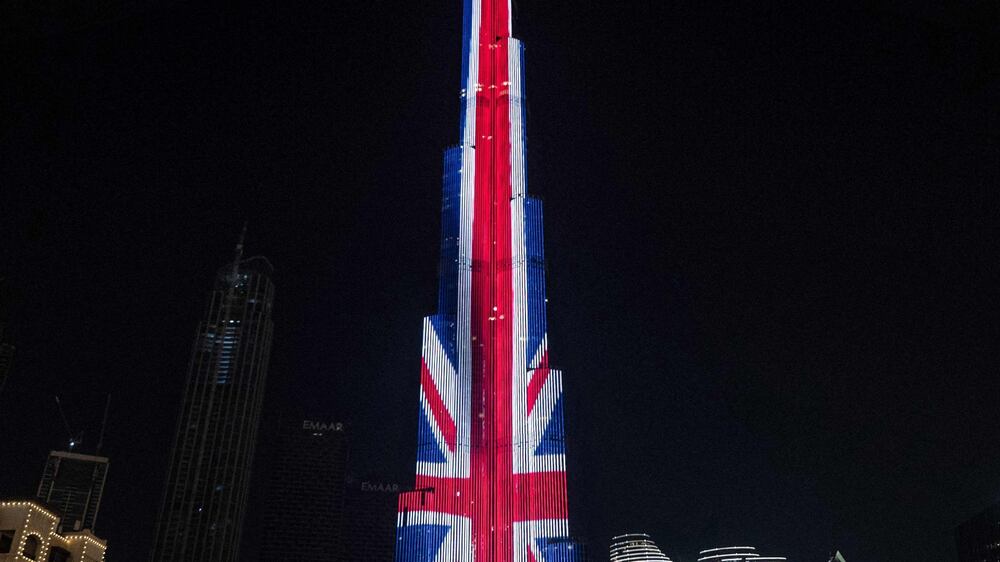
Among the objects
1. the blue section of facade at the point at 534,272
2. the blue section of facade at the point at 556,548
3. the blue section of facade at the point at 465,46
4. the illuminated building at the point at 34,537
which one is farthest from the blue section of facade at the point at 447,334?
the illuminated building at the point at 34,537

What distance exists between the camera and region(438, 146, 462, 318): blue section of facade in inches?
2208

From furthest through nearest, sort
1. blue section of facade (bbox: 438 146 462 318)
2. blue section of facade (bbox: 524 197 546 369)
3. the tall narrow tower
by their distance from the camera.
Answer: blue section of facade (bbox: 438 146 462 318) → blue section of facade (bbox: 524 197 546 369) → the tall narrow tower

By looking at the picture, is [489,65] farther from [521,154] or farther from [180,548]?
[180,548]

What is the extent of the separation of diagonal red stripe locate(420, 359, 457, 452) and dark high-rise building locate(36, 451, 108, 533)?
87.5 m

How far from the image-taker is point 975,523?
327 ft

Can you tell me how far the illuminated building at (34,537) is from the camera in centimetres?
2961

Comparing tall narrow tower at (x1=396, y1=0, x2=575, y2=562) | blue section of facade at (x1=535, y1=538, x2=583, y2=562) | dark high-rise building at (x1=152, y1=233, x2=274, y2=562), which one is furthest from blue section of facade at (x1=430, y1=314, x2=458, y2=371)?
dark high-rise building at (x1=152, y1=233, x2=274, y2=562)

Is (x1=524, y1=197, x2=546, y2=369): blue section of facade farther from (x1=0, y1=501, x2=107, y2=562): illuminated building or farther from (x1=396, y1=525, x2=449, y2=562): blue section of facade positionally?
(x1=0, y1=501, x2=107, y2=562): illuminated building

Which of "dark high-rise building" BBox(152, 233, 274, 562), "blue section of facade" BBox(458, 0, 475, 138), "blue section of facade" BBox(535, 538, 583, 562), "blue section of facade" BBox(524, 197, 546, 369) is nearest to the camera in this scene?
"blue section of facade" BBox(535, 538, 583, 562)

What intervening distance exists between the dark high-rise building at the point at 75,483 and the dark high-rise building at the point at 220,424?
16472 millimetres

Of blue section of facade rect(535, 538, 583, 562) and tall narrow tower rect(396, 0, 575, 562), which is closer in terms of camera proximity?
blue section of facade rect(535, 538, 583, 562)

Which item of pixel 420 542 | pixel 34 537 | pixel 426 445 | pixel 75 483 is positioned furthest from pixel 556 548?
pixel 75 483

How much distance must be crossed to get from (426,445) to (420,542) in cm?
568

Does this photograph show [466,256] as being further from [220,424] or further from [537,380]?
[220,424]
